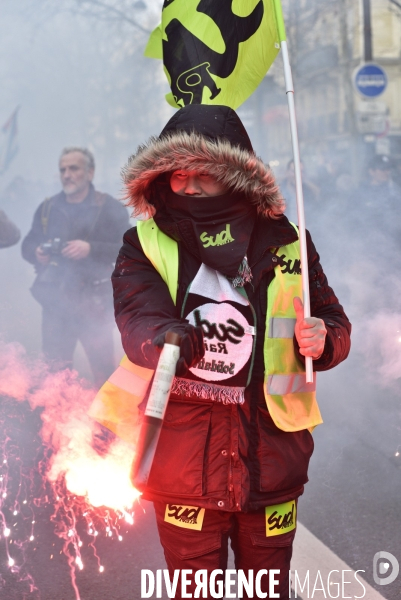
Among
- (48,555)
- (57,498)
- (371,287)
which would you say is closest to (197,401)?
(48,555)

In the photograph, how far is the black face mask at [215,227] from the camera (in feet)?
7.11

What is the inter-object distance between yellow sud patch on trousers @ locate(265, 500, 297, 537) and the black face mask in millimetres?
675

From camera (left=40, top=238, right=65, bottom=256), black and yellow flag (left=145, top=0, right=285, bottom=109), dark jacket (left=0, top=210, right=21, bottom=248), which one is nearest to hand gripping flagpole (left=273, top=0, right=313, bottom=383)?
black and yellow flag (left=145, top=0, right=285, bottom=109)

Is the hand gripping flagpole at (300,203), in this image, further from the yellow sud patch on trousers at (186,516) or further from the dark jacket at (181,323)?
the yellow sud patch on trousers at (186,516)

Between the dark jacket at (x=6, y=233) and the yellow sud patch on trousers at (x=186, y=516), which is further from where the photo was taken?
the dark jacket at (x=6, y=233)

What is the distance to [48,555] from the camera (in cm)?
348

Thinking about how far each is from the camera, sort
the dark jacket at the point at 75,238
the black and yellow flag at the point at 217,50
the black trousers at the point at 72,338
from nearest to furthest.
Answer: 1. the black and yellow flag at the point at 217,50
2. the black trousers at the point at 72,338
3. the dark jacket at the point at 75,238

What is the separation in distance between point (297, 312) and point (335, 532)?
1.84 m

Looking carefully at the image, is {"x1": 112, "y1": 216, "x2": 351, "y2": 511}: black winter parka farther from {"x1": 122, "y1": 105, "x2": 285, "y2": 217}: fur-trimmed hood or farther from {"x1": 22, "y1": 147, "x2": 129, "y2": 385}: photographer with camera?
{"x1": 22, "y1": 147, "x2": 129, "y2": 385}: photographer with camera

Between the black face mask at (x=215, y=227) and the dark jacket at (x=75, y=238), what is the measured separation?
3371mm

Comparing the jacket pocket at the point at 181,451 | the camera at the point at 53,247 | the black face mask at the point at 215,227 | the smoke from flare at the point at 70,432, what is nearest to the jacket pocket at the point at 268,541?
the jacket pocket at the point at 181,451

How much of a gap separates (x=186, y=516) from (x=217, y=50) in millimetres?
1673

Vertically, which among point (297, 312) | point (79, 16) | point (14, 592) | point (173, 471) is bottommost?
point (14, 592)

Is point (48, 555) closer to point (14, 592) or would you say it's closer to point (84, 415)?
point (14, 592)
